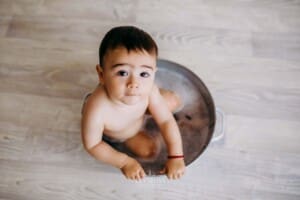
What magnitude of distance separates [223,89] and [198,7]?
307mm

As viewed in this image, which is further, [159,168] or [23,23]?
[23,23]

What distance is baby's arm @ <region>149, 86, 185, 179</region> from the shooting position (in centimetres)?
69

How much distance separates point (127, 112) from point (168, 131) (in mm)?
98

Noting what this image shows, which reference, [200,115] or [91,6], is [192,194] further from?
[91,6]

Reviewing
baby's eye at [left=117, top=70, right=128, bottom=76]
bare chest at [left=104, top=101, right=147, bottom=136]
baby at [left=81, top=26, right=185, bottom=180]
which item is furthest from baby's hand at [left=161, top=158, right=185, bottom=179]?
baby's eye at [left=117, top=70, right=128, bottom=76]

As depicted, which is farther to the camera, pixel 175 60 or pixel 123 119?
pixel 175 60

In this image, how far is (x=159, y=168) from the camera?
2.48 ft

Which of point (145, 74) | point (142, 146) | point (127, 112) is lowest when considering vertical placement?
point (142, 146)

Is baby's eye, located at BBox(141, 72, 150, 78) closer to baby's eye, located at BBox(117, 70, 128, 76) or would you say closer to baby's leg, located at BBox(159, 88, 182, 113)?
baby's eye, located at BBox(117, 70, 128, 76)

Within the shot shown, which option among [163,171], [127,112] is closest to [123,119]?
[127,112]

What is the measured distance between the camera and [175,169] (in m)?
0.68

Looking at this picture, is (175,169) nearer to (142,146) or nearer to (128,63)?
(142,146)

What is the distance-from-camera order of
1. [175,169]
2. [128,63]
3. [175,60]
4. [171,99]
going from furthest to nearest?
1. [175,60]
2. [171,99]
3. [175,169]
4. [128,63]

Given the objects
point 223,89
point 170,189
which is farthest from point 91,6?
point 170,189
